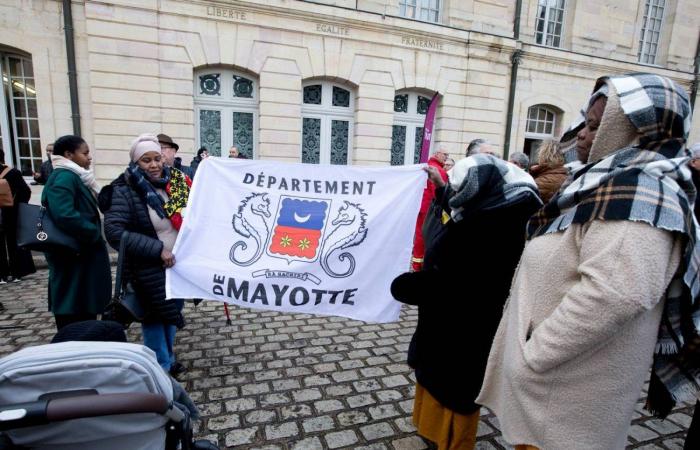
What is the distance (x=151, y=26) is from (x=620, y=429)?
33.8ft

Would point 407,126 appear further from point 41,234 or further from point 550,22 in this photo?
point 41,234

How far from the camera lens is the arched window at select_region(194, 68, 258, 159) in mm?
9672

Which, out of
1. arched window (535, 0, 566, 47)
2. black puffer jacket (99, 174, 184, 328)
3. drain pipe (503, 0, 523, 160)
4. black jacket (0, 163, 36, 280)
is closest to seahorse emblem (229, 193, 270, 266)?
black puffer jacket (99, 174, 184, 328)

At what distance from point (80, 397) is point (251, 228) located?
1.89 meters

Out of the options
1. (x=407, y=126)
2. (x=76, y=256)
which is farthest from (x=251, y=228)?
(x=407, y=126)

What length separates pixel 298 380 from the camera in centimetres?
331

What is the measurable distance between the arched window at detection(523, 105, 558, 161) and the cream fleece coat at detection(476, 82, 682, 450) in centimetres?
1314

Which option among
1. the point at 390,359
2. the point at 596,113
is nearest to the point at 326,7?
the point at 390,359

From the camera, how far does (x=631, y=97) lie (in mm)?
1277

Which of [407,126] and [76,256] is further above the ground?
[407,126]

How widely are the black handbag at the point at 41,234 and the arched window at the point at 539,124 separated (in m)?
13.3

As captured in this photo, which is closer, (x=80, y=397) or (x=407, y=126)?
(x=80, y=397)

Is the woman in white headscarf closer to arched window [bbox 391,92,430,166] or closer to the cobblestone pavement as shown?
the cobblestone pavement

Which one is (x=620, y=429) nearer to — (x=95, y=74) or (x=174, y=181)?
(x=174, y=181)
